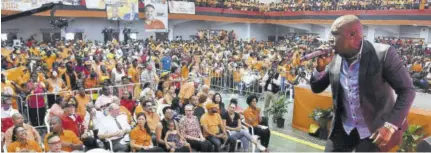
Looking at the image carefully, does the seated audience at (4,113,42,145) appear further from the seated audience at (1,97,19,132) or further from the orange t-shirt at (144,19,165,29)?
the orange t-shirt at (144,19,165,29)

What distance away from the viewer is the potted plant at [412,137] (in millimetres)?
5191

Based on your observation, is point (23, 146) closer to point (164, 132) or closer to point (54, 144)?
point (54, 144)

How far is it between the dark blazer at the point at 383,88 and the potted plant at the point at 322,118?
15.0 feet

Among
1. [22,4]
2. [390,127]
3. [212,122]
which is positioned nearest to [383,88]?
[390,127]

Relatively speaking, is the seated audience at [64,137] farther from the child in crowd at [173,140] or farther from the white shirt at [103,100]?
the white shirt at [103,100]

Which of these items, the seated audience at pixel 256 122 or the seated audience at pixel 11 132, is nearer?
the seated audience at pixel 11 132

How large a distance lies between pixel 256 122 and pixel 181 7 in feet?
65.4

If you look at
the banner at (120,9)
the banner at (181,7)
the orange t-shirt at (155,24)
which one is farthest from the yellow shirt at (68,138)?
the banner at (181,7)

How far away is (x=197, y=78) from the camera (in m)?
9.95

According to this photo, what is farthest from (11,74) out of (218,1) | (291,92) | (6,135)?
(218,1)

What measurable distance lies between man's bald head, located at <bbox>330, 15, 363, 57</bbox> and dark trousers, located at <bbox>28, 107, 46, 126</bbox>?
641 centimetres

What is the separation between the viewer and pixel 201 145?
5.38 meters

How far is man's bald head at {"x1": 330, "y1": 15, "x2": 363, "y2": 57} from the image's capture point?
1.96 metres

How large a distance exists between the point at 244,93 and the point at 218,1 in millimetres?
18906
